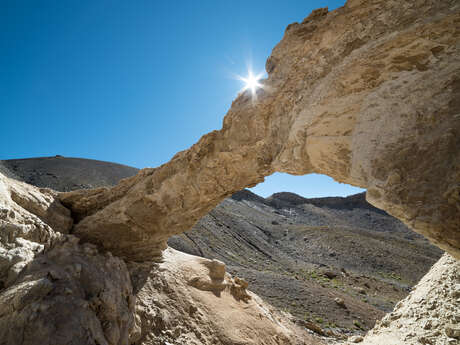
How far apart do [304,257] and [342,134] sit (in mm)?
30061

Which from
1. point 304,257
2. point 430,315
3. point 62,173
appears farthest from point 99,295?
point 62,173

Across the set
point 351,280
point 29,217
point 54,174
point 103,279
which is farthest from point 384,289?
point 54,174

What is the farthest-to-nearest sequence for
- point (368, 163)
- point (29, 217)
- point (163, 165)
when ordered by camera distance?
1. point (163, 165)
2. point (29, 217)
3. point (368, 163)

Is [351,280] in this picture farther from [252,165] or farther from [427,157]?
[427,157]

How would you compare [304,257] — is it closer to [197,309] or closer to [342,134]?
[197,309]

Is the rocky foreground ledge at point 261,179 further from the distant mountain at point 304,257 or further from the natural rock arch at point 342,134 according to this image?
the distant mountain at point 304,257

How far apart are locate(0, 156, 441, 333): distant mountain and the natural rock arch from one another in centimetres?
1025

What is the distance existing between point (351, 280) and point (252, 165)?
22.5 meters

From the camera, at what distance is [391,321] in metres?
5.88

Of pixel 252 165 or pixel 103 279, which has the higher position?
pixel 252 165

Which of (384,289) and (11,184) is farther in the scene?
(384,289)

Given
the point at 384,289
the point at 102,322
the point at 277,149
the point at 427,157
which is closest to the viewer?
the point at 427,157

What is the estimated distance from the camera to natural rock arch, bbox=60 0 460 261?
6.92 ft

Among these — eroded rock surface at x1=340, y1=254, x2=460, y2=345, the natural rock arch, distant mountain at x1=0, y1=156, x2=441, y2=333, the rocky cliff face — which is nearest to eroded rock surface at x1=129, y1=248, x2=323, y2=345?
the rocky cliff face
